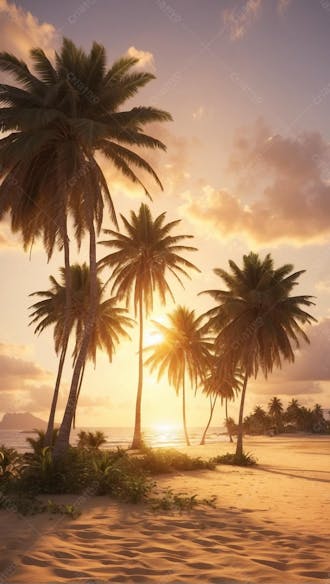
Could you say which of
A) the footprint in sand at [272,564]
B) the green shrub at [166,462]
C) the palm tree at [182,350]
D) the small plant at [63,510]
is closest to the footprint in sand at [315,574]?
the footprint in sand at [272,564]

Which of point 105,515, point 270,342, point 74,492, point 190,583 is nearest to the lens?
point 190,583

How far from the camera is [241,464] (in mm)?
21906

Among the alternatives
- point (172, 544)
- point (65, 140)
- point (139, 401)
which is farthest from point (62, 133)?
point (139, 401)

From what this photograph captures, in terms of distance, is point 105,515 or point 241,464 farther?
point 241,464

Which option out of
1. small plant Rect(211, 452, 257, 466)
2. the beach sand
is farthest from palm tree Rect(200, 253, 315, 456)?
the beach sand

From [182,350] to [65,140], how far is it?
32598mm

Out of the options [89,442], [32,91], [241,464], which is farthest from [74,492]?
[89,442]

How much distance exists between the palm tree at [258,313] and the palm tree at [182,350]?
1617 cm

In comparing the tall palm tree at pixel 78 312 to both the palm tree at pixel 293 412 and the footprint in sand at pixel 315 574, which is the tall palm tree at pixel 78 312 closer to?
the footprint in sand at pixel 315 574

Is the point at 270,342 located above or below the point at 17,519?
above

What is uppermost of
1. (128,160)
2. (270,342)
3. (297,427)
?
(128,160)

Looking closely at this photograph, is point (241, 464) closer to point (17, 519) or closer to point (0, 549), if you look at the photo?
point (17, 519)

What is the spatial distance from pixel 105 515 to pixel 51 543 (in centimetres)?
228

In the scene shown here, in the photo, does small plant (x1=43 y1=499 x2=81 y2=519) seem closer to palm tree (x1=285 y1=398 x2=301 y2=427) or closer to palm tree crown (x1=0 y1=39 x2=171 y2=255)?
palm tree crown (x1=0 y1=39 x2=171 y2=255)
